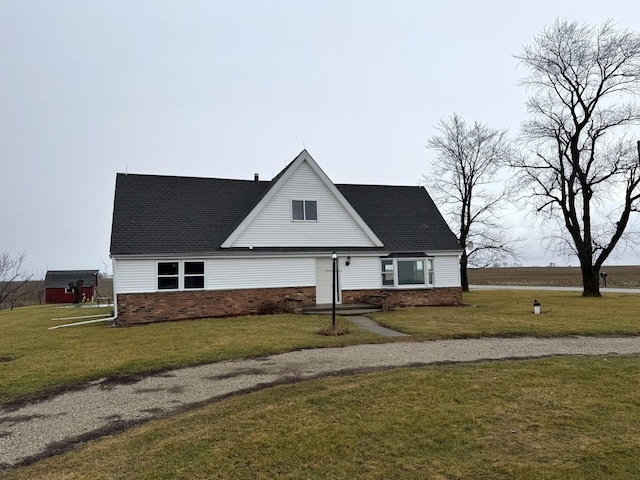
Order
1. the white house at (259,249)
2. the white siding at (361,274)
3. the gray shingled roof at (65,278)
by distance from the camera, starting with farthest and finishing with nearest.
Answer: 1. the gray shingled roof at (65,278)
2. the white siding at (361,274)
3. the white house at (259,249)

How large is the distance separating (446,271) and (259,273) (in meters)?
9.71

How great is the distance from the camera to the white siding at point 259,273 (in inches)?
742

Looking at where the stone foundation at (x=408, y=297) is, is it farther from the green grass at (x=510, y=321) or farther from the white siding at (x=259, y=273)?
the white siding at (x=259, y=273)

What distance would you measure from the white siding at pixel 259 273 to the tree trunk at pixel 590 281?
764 inches

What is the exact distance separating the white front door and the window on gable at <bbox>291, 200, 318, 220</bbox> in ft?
6.98

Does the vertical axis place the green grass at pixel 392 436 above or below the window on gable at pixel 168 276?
below

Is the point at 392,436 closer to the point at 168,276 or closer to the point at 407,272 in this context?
the point at 168,276

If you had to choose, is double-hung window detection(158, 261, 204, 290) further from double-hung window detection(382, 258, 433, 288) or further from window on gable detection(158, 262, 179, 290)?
double-hung window detection(382, 258, 433, 288)

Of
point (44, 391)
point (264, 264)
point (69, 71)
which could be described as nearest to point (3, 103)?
point (69, 71)

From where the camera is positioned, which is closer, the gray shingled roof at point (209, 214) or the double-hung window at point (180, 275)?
the double-hung window at point (180, 275)

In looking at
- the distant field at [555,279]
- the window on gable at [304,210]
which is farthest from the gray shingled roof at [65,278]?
the distant field at [555,279]

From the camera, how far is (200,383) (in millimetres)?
8125

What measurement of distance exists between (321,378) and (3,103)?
72.3 feet

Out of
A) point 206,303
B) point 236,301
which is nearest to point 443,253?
point 236,301
